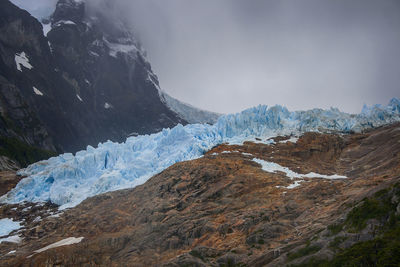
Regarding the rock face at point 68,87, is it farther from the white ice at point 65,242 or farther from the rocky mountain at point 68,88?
the white ice at point 65,242

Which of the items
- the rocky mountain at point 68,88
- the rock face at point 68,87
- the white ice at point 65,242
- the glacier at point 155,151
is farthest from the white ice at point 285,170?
the rock face at point 68,87

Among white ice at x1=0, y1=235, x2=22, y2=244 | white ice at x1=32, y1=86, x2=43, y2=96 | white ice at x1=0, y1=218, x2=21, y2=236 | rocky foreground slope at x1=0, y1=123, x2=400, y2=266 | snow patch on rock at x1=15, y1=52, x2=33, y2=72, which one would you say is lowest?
white ice at x1=0, y1=235, x2=22, y2=244

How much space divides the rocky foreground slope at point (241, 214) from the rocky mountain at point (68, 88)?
89.0 meters

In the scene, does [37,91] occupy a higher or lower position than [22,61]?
lower

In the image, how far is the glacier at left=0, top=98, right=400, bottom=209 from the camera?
186ft

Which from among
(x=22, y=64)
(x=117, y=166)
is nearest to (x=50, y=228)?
(x=117, y=166)

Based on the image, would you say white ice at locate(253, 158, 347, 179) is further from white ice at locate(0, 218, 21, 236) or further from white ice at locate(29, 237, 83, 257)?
white ice at locate(0, 218, 21, 236)

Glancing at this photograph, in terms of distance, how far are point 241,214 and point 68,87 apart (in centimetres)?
16028

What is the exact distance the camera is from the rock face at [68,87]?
138125mm

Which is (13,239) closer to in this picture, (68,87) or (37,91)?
(37,91)

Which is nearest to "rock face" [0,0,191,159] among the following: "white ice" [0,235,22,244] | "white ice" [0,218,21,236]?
"white ice" [0,218,21,236]

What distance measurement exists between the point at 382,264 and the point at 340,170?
2828 cm

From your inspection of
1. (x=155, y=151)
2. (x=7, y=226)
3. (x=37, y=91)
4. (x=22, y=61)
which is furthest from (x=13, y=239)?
(x=22, y=61)

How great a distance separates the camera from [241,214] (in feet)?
116
